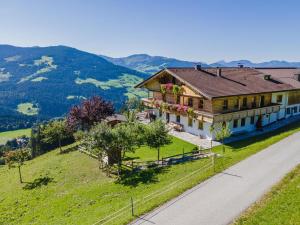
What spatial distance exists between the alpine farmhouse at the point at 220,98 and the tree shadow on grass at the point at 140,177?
39.5ft

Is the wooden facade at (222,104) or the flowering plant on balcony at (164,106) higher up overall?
the wooden facade at (222,104)

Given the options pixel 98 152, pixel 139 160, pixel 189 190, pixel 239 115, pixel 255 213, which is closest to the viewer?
pixel 255 213

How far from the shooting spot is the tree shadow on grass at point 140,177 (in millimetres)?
30094

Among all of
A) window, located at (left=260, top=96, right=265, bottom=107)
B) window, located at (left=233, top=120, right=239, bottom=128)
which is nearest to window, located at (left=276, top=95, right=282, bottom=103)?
window, located at (left=260, top=96, right=265, bottom=107)

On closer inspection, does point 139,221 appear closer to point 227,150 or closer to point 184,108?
point 227,150

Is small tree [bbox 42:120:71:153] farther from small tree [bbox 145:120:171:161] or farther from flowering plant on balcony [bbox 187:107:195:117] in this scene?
small tree [bbox 145:120:171:161]

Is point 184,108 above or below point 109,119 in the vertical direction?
above

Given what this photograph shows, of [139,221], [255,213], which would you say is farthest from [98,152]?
[255,213]

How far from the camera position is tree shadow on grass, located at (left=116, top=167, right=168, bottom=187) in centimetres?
3009

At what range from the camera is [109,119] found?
177ft

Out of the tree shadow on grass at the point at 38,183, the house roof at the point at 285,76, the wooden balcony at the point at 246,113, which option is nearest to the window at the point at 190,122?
the wooden balcony at the point at 246,113

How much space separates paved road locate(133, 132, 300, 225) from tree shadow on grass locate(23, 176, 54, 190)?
21.6m

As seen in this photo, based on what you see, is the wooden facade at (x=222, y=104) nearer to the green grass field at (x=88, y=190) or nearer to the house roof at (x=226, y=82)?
the house roof at (x=226, y=82)

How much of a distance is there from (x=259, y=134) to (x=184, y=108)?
1165cm
